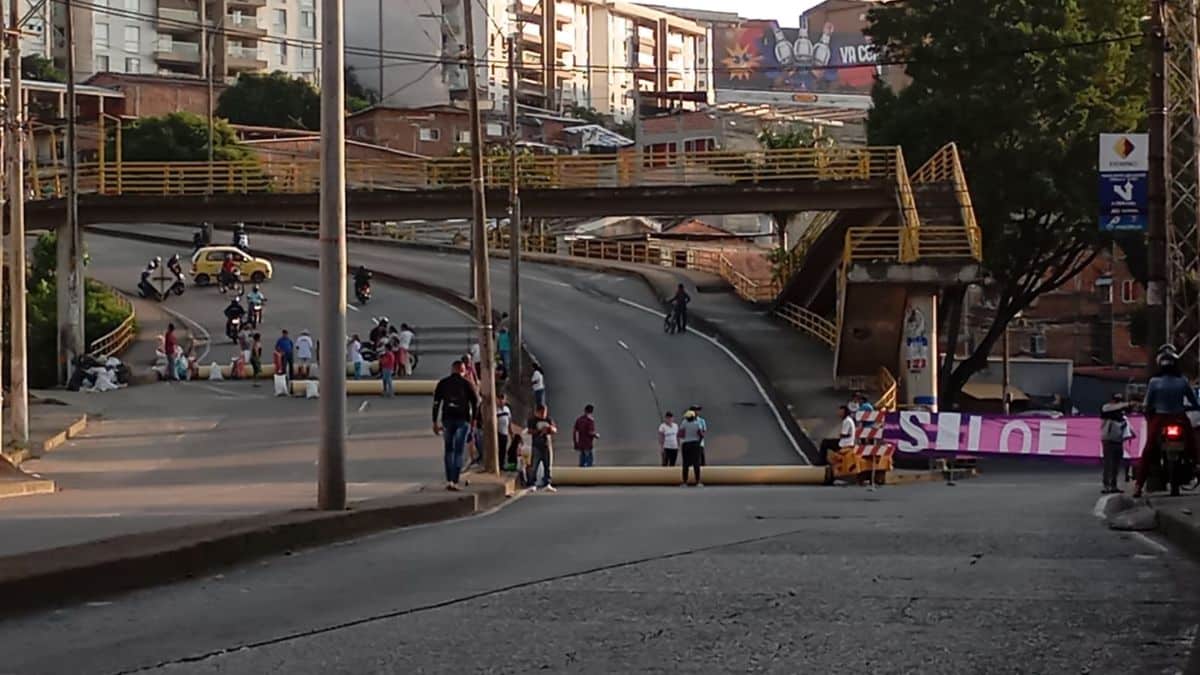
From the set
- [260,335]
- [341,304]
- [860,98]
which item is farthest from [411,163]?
[860,98]

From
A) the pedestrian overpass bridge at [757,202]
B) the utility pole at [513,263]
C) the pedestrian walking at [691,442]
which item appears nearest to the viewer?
the pedestrian walking at [691,442]

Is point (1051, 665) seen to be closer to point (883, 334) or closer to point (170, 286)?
point (883, 334)

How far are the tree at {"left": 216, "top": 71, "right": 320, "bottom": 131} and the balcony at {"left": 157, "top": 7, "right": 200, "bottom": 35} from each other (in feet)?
17.1

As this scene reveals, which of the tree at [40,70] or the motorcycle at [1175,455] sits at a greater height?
the tree at [40,70]

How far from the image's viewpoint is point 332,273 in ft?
52.0

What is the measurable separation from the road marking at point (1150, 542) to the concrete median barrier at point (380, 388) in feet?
102

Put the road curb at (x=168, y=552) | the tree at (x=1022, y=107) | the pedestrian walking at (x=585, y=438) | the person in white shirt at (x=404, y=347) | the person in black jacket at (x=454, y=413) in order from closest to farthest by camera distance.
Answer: the road curb at (x=168, y=552)
the person in black jacket at (x=454, y=413)
the pedestrian walking at (x=585, y=438)
the person in white shirt at (x=404, y=347)
the tree at (x=1022, y=107)

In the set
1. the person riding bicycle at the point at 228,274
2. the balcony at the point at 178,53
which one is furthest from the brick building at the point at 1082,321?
the balcony at the point at 178,53

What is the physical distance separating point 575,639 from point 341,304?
7.47m

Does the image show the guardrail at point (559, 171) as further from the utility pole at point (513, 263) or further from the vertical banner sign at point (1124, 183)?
the vertical banner sign at point (1124, 183)

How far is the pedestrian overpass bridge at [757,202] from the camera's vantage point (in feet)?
141

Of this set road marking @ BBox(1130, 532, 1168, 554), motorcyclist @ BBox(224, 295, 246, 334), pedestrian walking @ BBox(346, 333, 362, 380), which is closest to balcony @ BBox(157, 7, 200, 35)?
motorcyclist @ BBox(224, 295, 246, 334)

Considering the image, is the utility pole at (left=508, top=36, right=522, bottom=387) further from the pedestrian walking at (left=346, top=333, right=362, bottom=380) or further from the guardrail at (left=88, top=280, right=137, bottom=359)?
the guardrail at (left=88, top=280, right=137, bottom=359)

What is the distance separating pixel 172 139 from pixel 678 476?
202 ft
